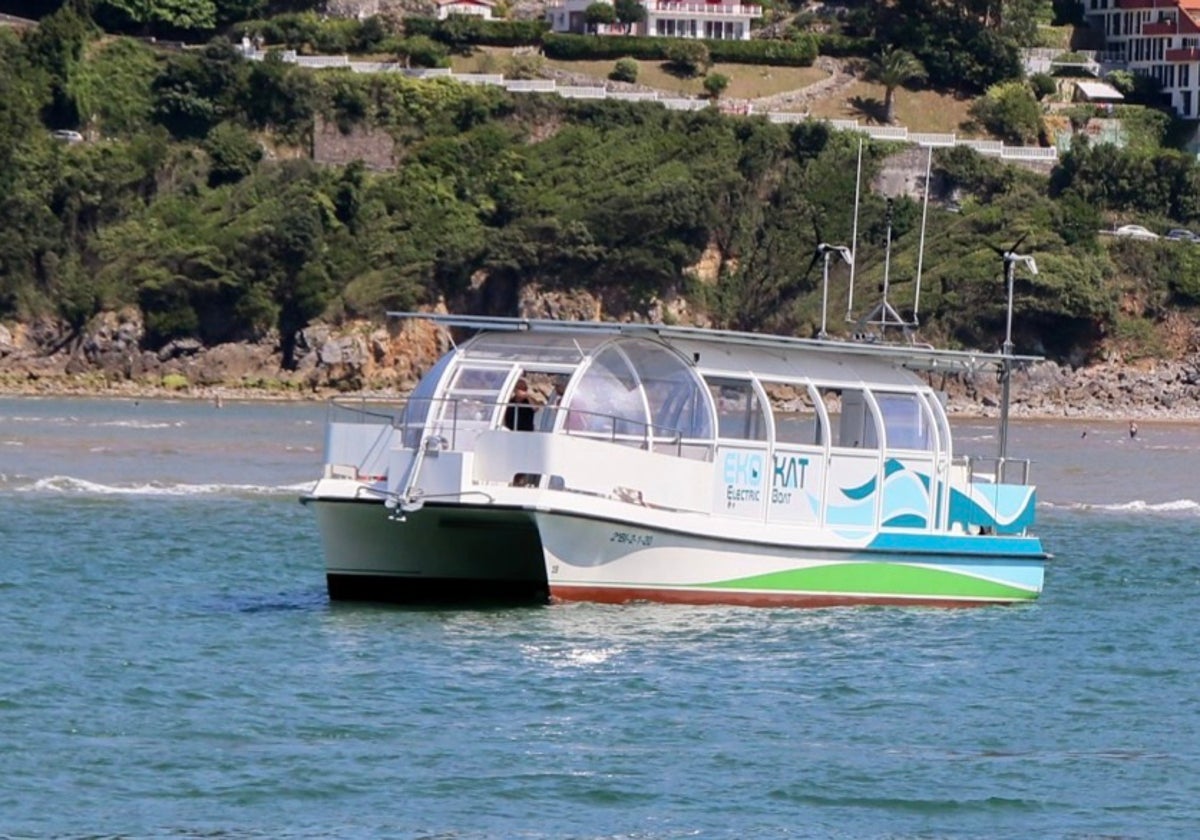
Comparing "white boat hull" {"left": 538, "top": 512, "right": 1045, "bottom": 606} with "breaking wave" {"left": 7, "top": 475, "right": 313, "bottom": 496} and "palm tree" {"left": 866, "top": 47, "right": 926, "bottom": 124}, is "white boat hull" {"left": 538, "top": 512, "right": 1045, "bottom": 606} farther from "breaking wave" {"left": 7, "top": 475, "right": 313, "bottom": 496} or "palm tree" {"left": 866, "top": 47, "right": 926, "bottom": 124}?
"palm tree" {"left": 866, "top": 47, "right": 926, "bottom": 124}

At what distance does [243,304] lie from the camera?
105625mm

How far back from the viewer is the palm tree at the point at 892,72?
11969 centimetres

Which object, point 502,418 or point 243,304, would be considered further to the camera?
point 243,304

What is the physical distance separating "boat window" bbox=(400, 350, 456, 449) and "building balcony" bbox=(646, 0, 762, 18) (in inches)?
Answer: 3786

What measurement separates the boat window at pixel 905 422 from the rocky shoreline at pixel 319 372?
234 ft

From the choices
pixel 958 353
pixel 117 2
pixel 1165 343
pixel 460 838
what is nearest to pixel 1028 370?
pixel 1165 343

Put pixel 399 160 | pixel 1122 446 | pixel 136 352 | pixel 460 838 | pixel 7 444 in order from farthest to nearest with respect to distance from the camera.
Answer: pixel 399 160 → pixel 136 352 → pixel 1122 446 → pixel 7 444 → pixel 460 838

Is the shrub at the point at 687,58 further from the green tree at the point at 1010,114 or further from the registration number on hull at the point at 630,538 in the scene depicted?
the registration number on hull at the point at 630,538

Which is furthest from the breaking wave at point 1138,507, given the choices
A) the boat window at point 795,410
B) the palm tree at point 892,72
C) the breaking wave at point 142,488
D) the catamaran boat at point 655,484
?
the palm tree at point 892,72

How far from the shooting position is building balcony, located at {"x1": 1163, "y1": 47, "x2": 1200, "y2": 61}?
123 meters

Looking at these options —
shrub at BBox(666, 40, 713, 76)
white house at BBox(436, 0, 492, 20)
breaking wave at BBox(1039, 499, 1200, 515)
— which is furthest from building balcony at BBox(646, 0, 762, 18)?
breaking wave at BBox(1039, 499, 1200, 515)

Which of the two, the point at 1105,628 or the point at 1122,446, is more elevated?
the point at 1105,628

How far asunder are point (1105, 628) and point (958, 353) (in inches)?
154

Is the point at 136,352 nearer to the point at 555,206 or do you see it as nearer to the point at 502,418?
the point at 555,206
